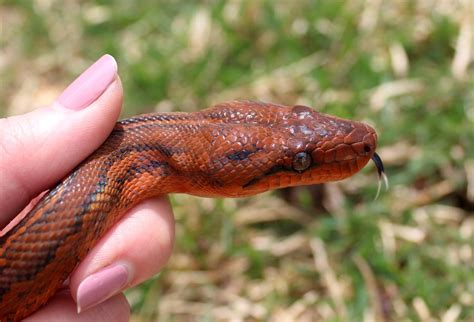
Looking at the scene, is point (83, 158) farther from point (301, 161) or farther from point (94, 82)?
point (301, 161)

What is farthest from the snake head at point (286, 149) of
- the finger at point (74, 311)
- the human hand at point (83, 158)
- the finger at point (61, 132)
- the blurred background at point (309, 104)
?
the blurred background at point (309, 104)

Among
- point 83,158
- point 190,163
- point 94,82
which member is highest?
point 94,82

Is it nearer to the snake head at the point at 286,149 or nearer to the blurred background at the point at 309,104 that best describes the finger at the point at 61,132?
the snake head at the point at 286,149

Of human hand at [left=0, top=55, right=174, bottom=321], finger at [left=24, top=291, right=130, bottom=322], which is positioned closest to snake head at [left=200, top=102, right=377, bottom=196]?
human hand at [left=0, top=55, right=174, bottom=321]

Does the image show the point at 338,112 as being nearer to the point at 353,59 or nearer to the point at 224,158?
the point at 353,59

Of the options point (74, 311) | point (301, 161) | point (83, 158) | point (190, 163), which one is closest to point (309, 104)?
point (301, 161)

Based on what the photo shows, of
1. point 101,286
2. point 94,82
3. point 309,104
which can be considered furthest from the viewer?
point 309,104
